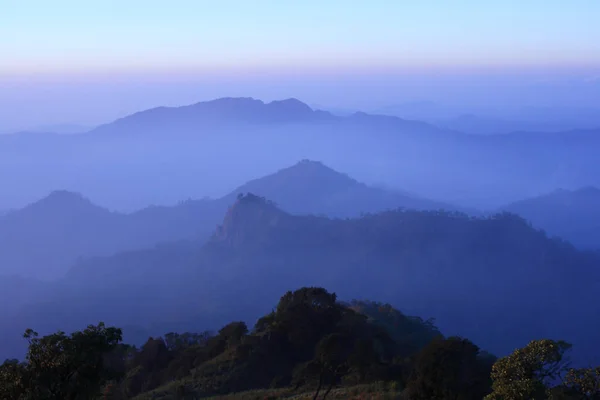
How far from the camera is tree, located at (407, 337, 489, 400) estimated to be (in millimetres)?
19484

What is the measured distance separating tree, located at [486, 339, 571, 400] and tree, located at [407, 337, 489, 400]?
18.7ft

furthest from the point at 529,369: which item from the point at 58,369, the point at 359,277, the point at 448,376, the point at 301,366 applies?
the point at 359,277

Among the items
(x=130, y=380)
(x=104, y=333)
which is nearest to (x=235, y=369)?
(x=130, y=380)

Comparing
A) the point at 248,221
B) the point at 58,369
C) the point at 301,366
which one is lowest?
the point at 248,221

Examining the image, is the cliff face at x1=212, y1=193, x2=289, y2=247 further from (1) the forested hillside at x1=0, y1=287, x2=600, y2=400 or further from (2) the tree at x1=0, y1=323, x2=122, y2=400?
(2) the tree at x1=0, y1=323, x2=122, y2=400

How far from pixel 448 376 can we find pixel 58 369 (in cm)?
1418

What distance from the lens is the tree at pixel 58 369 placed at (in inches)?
540

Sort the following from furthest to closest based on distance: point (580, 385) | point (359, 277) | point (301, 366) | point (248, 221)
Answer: point (248, 221), point (359, 277), point (301, 366), point (580, 385)

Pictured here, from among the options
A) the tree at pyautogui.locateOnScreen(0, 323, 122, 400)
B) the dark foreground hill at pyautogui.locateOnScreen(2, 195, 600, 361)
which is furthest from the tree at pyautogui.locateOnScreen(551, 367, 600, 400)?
the dark foreground hill at pyautogui.locateOnScreen(2, 195, 600, 361)

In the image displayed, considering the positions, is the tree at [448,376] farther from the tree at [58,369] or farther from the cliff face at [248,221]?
the cliff face at [248,221]

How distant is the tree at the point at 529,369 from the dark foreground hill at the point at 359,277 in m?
93.2

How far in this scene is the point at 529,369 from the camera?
13.9 m

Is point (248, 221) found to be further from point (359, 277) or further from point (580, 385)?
point (580, 385)

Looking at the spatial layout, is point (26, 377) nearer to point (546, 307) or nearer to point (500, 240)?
point (546, 307)
